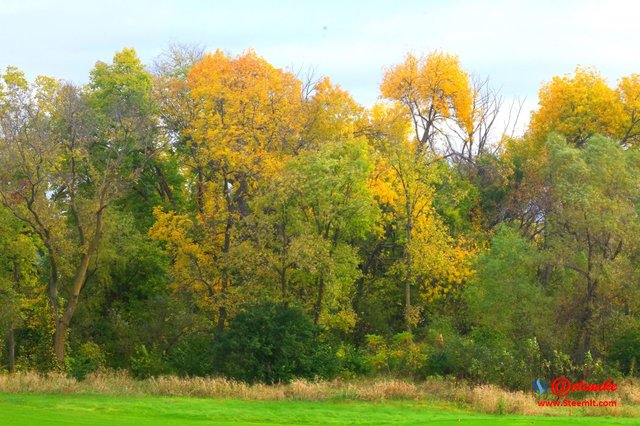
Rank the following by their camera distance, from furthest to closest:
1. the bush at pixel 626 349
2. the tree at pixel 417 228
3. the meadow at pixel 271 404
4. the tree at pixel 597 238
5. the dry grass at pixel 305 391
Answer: the tree at pixel 417 228 → the bush at pixel 626 349 → the tree at pixel 597 238 → the dry grass at pixel 305 391 → the meadow at pixel 271 404

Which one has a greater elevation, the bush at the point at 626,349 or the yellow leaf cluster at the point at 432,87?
the yellow leaf cluster at the point at 432,87

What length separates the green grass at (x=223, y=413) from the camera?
23766 mm

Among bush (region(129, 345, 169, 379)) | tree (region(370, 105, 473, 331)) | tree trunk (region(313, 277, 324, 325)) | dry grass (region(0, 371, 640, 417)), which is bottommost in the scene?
dry grass (region(0, 371, 640, 417))

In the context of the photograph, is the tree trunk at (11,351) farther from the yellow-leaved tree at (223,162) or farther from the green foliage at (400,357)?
the green foliage at (400,357)

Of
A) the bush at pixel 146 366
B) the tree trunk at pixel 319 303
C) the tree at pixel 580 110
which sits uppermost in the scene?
the tree at pixel 580 110

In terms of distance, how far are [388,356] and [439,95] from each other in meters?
20.8

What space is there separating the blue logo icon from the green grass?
5.78 m

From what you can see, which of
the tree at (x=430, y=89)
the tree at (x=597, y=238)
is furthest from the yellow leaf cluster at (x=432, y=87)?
the tree at (x=597, y=238)

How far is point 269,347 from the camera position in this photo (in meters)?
35.3

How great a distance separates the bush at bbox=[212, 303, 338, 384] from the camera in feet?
116

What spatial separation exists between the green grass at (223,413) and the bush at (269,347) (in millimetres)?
6616

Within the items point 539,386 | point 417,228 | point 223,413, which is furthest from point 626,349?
point 223,413

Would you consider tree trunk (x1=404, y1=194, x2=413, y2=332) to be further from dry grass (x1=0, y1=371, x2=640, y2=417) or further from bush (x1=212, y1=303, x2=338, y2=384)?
dry grass (x1=0, y1=371, x2=640, y2=417)

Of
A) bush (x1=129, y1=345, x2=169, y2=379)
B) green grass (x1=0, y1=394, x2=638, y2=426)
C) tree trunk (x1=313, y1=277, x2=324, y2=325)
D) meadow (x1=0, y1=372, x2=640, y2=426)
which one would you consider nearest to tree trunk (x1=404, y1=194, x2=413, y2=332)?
tree trunk (x1=313, y1=277, x2=324, y2=325)
